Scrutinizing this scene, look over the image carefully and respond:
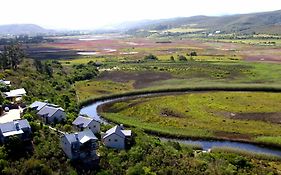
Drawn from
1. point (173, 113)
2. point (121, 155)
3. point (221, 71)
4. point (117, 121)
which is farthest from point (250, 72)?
point (121, 155)

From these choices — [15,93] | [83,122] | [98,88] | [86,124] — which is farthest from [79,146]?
[98,88]

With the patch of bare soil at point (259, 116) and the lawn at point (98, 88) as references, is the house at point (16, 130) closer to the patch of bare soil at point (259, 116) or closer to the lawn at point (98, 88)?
the patch of bare soil at point (259, 116)

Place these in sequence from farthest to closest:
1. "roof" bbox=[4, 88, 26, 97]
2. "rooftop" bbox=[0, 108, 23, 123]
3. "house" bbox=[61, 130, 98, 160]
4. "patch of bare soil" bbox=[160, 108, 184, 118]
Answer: "patch of bare soil" bbox=[160, 108, 184, 118]
"roof" bbox=[4, 88, 26, 97]
"rooftop" bbox=[0, 108, 23, 123]
"house" bbox=[61, 130, 98, 160]

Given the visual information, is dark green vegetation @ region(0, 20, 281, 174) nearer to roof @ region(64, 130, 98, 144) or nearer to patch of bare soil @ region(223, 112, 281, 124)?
patch of bare soil @ region(223, 112, 281, 124)

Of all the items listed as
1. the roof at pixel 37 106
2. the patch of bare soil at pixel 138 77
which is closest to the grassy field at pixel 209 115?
the roof at pixel 37 106

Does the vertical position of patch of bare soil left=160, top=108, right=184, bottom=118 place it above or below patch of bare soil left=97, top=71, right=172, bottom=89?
above

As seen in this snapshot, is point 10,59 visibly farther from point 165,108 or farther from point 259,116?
point 259,116

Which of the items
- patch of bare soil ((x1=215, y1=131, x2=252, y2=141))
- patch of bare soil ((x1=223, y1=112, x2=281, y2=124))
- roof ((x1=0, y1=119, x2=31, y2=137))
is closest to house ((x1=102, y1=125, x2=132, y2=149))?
roof ((x1=0, y1=119, x2=31, y2=137))
